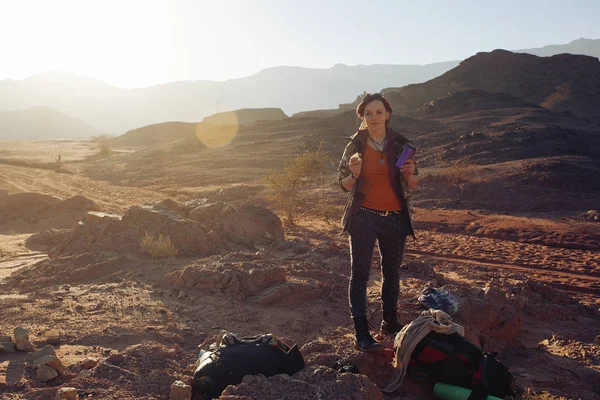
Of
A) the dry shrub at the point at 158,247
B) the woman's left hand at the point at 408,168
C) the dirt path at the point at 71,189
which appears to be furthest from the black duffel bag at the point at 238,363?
the dirt path at the point at 71,189

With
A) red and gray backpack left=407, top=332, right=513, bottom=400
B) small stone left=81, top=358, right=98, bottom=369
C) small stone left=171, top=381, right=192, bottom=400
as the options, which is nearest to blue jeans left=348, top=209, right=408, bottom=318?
red and gray backpack left=407, top=332, right=513, bottom=400

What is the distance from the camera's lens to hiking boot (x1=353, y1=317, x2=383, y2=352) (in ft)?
9.82

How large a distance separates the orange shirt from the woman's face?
5.7 inches

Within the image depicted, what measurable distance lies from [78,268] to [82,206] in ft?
21.2

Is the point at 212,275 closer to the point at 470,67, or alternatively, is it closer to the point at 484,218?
the point at 484,218

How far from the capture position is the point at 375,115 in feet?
9.43

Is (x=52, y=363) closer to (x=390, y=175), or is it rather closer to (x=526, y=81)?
(x=390, y=175)

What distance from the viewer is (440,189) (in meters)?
15.0

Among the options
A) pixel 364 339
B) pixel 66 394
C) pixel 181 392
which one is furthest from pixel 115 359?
pixel 364 339

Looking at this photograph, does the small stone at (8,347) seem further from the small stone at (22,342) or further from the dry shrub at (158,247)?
the dry shrub at (158,247)

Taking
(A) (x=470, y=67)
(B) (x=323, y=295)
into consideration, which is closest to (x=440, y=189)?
(B) (x=323, y=295)

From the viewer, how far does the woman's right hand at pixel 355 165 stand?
2768 mm

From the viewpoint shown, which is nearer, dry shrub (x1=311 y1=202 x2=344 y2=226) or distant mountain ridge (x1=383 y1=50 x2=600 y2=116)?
dry shrub (x1=311 y1=202 x2=344 y2=226)

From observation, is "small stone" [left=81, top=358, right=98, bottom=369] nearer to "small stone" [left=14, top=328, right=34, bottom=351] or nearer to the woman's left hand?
"small stone" [left=14, top=328, right=34, bottom=351]
